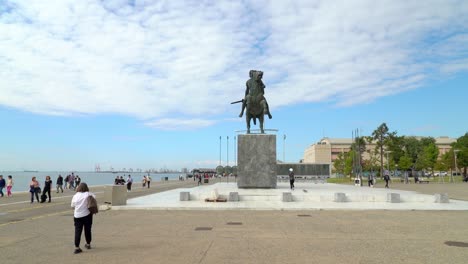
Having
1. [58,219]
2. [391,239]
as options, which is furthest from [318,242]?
[58,219]

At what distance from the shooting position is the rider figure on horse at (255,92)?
26031 mm

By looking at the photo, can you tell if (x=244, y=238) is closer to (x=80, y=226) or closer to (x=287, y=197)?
(x=80, y=226)

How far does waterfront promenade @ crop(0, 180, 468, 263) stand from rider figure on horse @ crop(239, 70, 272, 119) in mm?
11012

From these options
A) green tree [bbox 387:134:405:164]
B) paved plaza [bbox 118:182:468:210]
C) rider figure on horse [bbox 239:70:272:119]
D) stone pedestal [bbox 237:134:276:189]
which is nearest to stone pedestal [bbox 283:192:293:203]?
paved plaza [bbox 118:182:468:210]

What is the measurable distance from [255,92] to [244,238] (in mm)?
16631

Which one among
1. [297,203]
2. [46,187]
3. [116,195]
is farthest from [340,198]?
[46,187]

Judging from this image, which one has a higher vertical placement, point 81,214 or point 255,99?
point 255,99

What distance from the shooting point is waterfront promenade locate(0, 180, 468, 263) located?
26.8ft

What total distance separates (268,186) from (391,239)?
47.4 feet

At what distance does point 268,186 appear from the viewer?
80.7 ft

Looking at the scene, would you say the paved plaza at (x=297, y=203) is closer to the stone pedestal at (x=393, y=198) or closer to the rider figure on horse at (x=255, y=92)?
the stone pedestal at (x=393, y=198)

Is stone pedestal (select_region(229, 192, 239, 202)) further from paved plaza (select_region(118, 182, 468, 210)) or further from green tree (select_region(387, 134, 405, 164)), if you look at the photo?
green tree (select_region(387, 134, 405, 164))

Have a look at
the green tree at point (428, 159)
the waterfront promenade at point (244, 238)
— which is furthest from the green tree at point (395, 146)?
the waterfront promenade at point (244, 238)

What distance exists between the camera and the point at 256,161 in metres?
24.5
